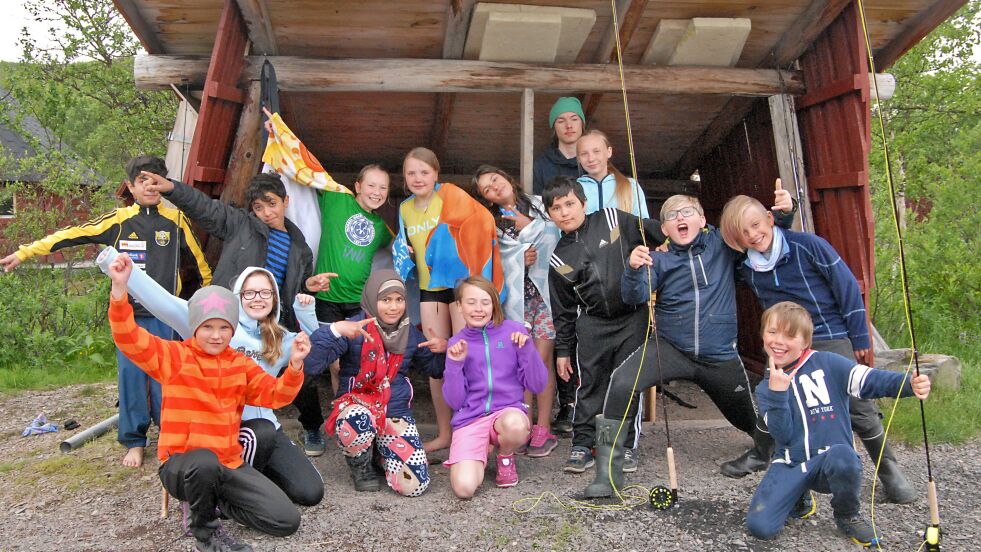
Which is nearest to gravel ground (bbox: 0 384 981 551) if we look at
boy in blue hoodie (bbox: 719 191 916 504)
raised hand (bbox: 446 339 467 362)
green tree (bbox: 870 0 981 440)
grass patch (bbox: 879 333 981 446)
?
grass patch (bbox: 879 333 981 446)

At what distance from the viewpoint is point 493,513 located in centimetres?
360

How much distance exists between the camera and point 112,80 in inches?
523

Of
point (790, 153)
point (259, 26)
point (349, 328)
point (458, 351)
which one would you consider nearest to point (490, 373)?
point (458, 351)

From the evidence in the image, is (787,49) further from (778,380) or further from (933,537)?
(933,537)

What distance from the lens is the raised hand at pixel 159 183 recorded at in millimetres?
4223

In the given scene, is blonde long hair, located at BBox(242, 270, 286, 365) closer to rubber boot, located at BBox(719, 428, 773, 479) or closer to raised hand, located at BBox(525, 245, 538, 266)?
raised hand, located at BBox(525, 245, 538, 266)

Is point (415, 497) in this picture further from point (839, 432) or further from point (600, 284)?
point (839, 432)

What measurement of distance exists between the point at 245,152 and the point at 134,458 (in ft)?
7.16

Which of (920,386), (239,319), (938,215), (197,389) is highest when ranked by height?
(938,215)

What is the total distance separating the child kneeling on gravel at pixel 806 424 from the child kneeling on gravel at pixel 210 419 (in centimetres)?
213

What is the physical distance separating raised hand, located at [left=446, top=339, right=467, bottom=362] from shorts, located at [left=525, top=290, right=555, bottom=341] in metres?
0.87

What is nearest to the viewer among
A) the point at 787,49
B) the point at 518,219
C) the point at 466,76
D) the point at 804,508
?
the point at 804,508

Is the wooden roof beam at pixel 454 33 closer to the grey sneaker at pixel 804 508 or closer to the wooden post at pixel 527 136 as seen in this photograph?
the wooden post at pixel 527 136

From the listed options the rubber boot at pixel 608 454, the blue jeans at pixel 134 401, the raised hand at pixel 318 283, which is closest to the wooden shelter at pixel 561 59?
the raised hand at pixel 318 283
